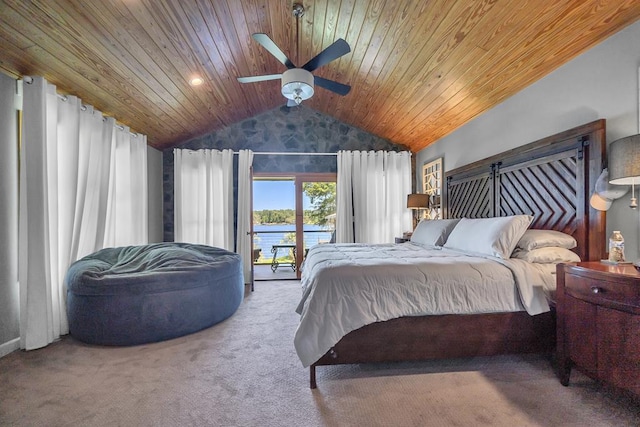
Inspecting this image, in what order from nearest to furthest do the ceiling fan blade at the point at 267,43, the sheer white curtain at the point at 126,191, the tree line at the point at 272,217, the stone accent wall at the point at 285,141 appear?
the ceiling fan blade at the point at 267,43, the sheer white curtain at the point at 126,191, the stone accent wall at the point at 285,141, the tree line at the point at 272,217

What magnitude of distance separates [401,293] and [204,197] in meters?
4.07

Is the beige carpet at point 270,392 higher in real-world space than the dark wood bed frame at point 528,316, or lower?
lower

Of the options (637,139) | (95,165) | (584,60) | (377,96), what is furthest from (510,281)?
(95,165)

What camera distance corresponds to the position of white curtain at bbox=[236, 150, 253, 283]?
16.5 ft

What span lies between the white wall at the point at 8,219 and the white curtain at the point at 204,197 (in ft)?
8.26

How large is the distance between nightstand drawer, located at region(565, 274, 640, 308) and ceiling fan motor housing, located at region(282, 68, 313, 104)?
237cm

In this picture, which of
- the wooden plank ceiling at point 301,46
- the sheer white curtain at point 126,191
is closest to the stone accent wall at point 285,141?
the sheer white curtain at point 126,191

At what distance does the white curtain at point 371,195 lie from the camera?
17.3ft

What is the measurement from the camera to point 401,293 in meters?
1.96

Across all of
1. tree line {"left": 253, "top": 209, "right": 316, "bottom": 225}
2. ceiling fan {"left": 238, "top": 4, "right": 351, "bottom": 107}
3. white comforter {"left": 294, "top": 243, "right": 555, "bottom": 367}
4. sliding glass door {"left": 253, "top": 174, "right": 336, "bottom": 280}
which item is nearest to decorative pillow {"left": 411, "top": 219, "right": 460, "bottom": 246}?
white comforter {"left": 294, "top": 243, "right": 555, "bottom": 367}

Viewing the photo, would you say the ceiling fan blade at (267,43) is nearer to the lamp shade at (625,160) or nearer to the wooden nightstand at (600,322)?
the lamp shade at (625,160)

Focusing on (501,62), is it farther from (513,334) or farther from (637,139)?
(513,334)

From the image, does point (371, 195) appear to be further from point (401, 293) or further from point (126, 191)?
point (126, 191)

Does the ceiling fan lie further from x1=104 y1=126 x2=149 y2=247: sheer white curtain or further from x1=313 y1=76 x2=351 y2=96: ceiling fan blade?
x1=104 y1=126 x2=149 y2=247: sheer white curtain
